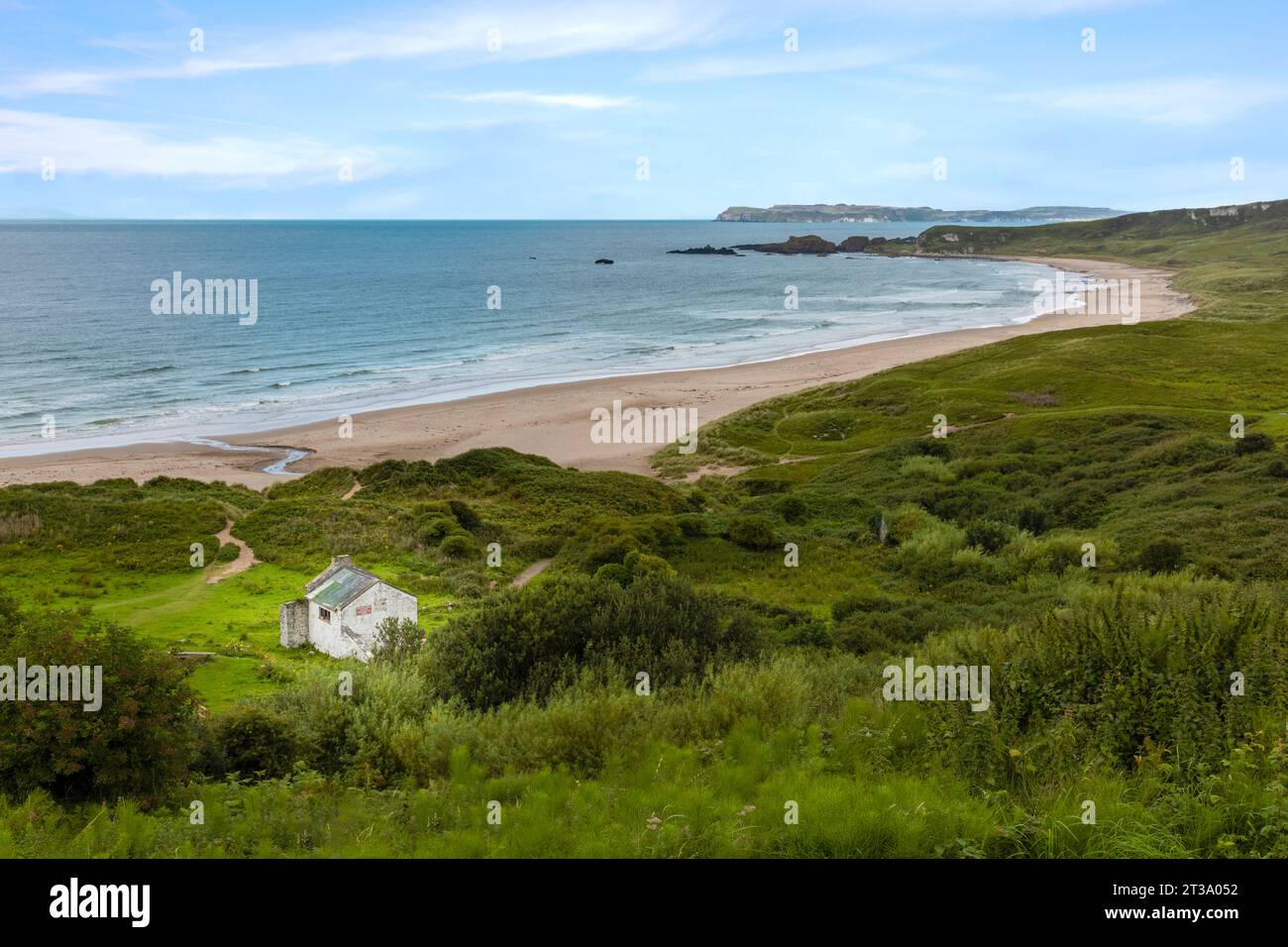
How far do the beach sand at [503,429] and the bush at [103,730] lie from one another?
1271 inches

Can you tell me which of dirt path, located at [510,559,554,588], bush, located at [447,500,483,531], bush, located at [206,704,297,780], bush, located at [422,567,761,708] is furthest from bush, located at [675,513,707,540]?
bush, located at [206,704,297,780]

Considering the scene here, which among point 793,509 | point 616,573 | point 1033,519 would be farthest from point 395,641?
point 1033,519

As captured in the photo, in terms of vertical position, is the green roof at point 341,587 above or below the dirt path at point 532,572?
above

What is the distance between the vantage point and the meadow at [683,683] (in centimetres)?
636

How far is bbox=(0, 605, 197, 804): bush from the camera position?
764 cm

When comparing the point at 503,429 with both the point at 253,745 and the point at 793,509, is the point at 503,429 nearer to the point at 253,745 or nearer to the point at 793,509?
the point at 793,509

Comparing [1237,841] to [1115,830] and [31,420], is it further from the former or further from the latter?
[31,420]

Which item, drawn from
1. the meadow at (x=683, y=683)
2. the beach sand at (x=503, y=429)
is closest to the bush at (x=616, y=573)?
the meadow at (x=683, y=683)

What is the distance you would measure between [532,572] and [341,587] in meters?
7.94

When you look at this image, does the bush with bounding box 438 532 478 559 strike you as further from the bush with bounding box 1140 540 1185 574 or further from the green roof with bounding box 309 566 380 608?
the bush with bounding box 1140 540 1185 574

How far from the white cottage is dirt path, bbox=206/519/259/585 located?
226 inches

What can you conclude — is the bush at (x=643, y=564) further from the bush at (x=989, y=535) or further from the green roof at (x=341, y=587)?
the bush at (x=989, y=535)

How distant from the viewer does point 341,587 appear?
17109 mm
